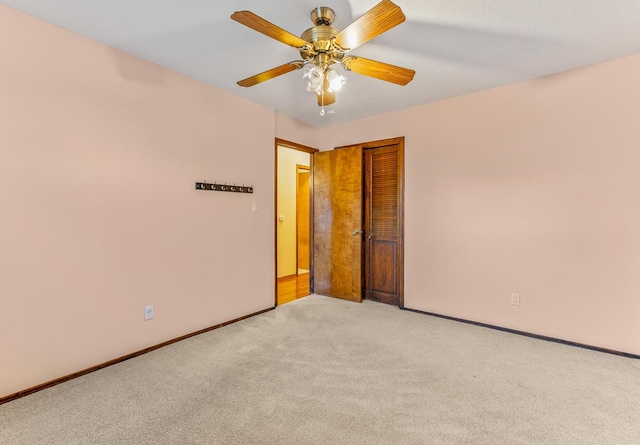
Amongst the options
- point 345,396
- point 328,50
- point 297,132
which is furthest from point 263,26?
point 297,132

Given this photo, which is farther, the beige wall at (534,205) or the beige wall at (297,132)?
the beige wall at (297,132)

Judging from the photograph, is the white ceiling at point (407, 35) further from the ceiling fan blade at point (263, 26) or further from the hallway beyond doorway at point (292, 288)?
the hallway beyond doorway at point (292, 288)

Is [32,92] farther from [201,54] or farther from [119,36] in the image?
[201,54]

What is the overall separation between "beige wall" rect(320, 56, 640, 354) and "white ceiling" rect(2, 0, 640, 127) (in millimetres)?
349

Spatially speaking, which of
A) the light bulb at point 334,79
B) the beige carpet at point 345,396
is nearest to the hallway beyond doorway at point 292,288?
the beige carpet at point 345,396

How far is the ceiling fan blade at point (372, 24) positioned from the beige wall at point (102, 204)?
177cm

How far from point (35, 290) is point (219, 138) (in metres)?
1.89

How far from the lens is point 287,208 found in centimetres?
552

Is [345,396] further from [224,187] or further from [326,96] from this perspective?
[224,187]

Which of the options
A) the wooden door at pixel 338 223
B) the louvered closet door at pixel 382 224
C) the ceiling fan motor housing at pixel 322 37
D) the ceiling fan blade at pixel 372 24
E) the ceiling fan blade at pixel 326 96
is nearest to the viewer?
the ceiling fan blade at pixel 372 24

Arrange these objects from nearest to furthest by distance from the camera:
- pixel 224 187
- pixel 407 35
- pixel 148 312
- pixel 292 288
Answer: pixel 407 35 → pixel 148 312 → pixel 224 187 → pixel 292 288

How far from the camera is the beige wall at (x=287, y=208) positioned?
5344mm

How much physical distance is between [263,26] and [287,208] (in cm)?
411

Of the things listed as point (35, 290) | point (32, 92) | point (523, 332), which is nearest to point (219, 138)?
point (32, 92)
